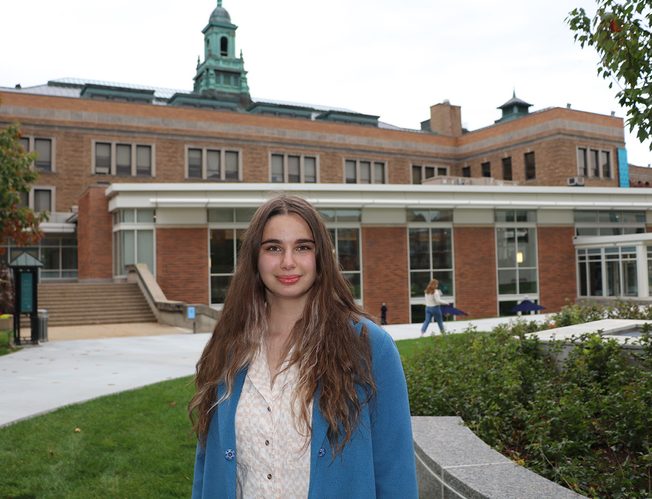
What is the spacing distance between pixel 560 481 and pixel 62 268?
123ft

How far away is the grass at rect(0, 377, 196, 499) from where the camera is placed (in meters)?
5.33

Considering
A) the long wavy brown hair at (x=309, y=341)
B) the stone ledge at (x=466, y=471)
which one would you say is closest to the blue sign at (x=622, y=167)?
the stone ledge at (x=466, y=471)

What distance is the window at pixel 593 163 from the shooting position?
44.1 meters

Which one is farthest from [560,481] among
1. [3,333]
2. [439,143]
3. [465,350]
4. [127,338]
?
[439,143]

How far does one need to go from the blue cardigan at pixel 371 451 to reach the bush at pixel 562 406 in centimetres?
196

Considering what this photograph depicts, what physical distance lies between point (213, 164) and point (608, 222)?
24.0m

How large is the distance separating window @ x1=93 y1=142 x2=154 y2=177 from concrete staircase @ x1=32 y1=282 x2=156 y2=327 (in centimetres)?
1419

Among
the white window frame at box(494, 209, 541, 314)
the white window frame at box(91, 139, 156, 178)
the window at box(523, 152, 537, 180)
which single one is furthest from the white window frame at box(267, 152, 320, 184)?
the white window frame at box(494, 209, 541, 314)

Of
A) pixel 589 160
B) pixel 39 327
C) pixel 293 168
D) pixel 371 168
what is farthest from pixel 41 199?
pixel 589 160

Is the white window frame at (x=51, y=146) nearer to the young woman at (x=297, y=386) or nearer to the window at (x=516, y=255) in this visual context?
the window at (x=516, y=255)

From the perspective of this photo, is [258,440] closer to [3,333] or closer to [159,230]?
[3,333]

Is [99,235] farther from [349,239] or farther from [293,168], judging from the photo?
[293,168]

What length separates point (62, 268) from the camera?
37312 millimetres

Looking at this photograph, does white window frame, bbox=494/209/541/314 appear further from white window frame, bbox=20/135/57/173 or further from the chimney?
white window frame, bbox=20/135/57/173
